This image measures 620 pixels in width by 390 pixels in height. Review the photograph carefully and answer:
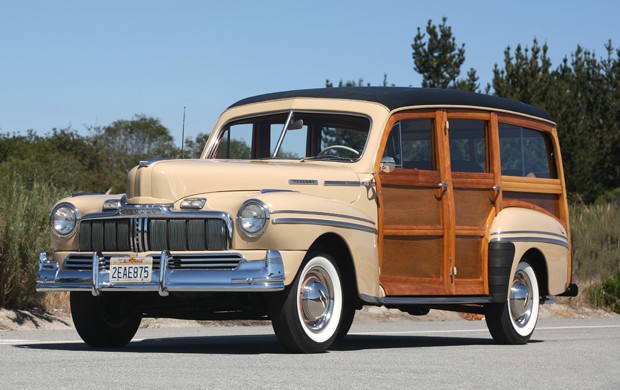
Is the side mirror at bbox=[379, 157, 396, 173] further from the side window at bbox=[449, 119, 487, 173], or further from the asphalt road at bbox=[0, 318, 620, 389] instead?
the asphalt road at bbox=[0, 318, 620, 389]

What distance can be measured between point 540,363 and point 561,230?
13.4 ft

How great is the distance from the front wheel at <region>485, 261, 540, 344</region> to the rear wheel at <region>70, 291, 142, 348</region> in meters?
3.46

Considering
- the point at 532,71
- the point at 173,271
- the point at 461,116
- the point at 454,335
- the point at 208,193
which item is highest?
the point at 532,71

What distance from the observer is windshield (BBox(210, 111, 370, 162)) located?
10.5 m

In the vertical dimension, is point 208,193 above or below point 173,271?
above

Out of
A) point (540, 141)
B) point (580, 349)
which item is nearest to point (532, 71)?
point (540, 141)

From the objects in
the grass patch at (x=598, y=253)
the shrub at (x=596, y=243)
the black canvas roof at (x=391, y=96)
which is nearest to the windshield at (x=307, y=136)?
the black canvas roof at (x=391, y=96)

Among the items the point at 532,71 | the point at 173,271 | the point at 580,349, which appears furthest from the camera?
the point at 532,71

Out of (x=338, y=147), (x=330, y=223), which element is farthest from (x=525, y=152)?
(x=330, y=223)

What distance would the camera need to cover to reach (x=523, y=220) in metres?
11.7

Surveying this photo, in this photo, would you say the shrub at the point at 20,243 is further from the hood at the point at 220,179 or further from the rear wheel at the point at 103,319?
the hood at the point at 220,179

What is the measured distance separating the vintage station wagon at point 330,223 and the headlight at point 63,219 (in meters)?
0.01

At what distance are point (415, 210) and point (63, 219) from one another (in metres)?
3.05

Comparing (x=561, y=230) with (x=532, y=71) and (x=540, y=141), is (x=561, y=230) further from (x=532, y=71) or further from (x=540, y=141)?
(x=532, y=71)
